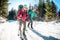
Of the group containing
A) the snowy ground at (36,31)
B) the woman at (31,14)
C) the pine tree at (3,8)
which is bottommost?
the snowy ground at (36,31)

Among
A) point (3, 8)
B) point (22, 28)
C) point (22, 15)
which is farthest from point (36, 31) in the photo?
point (3, 8)

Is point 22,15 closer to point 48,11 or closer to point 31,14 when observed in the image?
point 31,14

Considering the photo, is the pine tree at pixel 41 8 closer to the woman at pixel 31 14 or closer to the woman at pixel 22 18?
the woman at pixel 31 14

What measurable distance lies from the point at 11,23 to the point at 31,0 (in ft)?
1.35

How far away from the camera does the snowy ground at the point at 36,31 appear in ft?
7.98

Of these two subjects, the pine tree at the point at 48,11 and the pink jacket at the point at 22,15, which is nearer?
the pink jacket at the point at 22,15

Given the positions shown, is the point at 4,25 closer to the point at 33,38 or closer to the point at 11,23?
the point at 11,23

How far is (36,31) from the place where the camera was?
2.53 meters

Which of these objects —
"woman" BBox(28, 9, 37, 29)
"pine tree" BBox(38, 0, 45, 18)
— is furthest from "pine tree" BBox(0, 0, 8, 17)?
"pine tree" BBox(38, 0, 45, 18)

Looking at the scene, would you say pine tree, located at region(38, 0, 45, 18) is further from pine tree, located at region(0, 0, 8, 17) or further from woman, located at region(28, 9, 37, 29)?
pine tree, located at region(0, 0, 8, 17)

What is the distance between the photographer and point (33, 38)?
2.45 m

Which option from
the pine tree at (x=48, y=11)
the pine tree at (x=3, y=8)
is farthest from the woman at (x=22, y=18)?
the pine tree at (x=48, y=11)

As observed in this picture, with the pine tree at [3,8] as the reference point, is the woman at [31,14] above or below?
below

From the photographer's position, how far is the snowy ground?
2.43 metres
